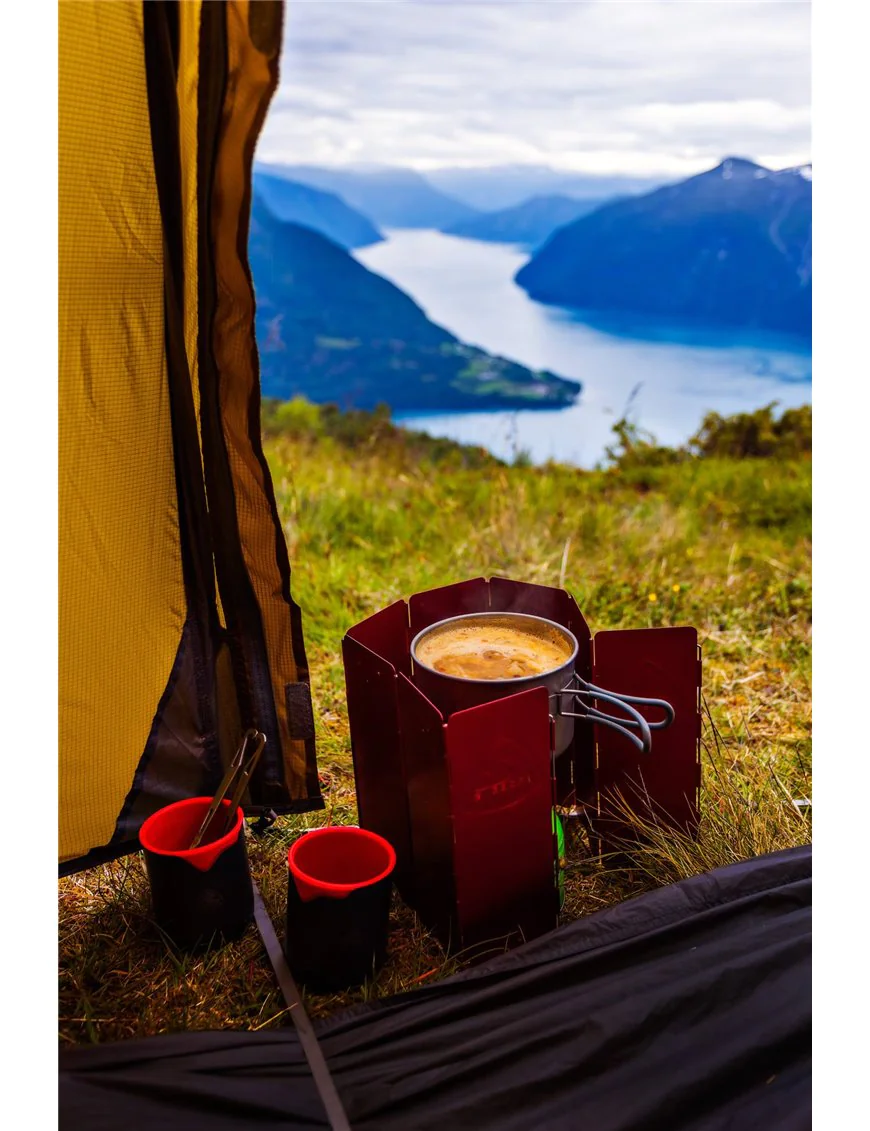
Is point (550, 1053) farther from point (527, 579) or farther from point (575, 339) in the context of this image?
point (575, 339)

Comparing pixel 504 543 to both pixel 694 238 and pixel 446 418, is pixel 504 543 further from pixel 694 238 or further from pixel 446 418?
pixel 694 238

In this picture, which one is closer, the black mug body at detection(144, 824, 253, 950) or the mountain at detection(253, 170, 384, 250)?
the black mug body at detection(144, 824, 253, 950)

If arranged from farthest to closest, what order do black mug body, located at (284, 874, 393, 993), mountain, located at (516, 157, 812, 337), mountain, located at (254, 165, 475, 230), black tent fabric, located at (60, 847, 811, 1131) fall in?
1. mountain, located at (254, 165, 475, 230)
2. mountain, located at (516, 157, 812, 337)
3. black mug body, located at (284, 874, 393, 993)
4. black tent fabric, located at (60, 847, 811, 1131)

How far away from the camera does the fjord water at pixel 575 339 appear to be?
47.9 feet

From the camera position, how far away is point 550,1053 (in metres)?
1.57

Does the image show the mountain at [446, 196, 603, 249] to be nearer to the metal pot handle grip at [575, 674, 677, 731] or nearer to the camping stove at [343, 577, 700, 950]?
the camping stove at [343, 577, 700, 950]

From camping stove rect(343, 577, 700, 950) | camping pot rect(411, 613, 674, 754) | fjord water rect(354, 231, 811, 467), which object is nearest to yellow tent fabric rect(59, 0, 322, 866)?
camping stove rect(343, 577, 700, 950)

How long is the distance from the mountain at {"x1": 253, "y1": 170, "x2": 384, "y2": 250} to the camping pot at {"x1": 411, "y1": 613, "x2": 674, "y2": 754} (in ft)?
46.6

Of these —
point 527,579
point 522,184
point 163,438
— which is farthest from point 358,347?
point 163,438

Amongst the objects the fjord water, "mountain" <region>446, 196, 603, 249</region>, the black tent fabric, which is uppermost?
"mountain" <region>446, 196, 603, 249</region>

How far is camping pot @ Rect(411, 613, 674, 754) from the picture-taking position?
185 centimetres

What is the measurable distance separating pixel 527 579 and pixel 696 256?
12579mm

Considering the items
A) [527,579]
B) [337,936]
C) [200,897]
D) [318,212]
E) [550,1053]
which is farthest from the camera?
[318,212]

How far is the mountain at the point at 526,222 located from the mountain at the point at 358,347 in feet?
5.49
